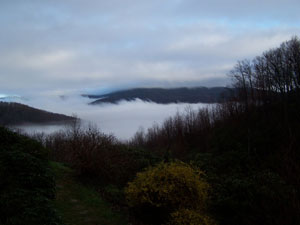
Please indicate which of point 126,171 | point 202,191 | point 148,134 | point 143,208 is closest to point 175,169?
point 202,191

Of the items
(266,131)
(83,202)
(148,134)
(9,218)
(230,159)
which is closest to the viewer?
(9,218)

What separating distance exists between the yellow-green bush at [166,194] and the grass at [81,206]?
83 centimetres

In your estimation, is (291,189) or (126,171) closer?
(291,189)

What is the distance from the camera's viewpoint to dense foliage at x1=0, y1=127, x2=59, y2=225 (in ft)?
14.2

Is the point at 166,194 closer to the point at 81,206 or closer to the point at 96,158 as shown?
the point at 81,206

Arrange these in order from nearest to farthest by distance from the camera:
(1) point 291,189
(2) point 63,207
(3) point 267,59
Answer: (1) point 291,189 < (2) point 63,207 < (3) point 267,59

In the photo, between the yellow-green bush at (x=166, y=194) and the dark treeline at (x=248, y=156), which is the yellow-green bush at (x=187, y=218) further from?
the dark treeline at (x=248, y=156)

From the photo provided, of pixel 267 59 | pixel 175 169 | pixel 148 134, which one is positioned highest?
pixel 267 59

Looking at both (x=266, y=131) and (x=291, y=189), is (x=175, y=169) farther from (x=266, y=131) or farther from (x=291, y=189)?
(x=266, y=131)

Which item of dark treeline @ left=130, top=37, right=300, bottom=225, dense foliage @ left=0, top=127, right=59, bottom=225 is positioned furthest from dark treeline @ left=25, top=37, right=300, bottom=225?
dense foliage @ left=0, top=127, right=59, bottom=225

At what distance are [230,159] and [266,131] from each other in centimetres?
439

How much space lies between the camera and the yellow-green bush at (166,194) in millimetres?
6703

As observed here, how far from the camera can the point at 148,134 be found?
195 ft

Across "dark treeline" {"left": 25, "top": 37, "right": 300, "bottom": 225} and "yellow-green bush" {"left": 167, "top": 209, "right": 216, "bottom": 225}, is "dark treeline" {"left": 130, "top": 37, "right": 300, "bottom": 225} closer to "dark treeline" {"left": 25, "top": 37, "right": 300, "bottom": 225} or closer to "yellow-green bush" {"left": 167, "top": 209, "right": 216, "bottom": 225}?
"dark treeline" {"left": 25, "top": 37, "right": 300, "bottom": 225}
